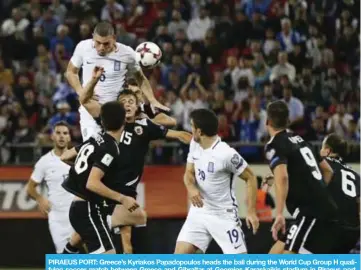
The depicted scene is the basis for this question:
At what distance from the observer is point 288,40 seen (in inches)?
832

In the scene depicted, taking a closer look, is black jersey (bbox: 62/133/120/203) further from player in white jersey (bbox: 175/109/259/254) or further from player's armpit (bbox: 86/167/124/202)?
player in white jersey (bbox: 175/109/259/254)

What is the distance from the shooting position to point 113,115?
10922 mm

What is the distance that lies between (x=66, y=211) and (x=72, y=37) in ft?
22.6

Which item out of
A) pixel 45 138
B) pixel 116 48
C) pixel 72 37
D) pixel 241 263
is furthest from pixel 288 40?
pixel 241 263

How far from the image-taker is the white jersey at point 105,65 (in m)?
12.7

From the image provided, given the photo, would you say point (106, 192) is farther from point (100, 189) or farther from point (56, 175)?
point (56, 175)

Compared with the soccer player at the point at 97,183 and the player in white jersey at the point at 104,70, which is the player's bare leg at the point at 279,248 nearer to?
the soccer player at the point at 97,183

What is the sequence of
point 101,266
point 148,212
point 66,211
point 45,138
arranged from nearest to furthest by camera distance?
1. point 101,266
2. point 66,211
3. point 148,212
4. point 45,138

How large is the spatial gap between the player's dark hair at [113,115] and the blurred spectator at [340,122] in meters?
8.03

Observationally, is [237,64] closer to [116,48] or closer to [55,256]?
[116,48]

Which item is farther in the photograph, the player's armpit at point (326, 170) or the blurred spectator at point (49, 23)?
the blurred spectator at point (49, 23)

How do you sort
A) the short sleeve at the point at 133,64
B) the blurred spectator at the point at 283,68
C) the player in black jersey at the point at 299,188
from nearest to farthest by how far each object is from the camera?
1. the player in black jersey at the point at 299,188
2. the short sleeve at the point at 133,64
3. the blurred spectator at the point at 283,68

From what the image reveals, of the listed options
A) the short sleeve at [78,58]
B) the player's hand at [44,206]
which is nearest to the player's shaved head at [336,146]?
the short sleeve at [78,58]

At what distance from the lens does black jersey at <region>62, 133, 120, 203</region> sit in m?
10.9
